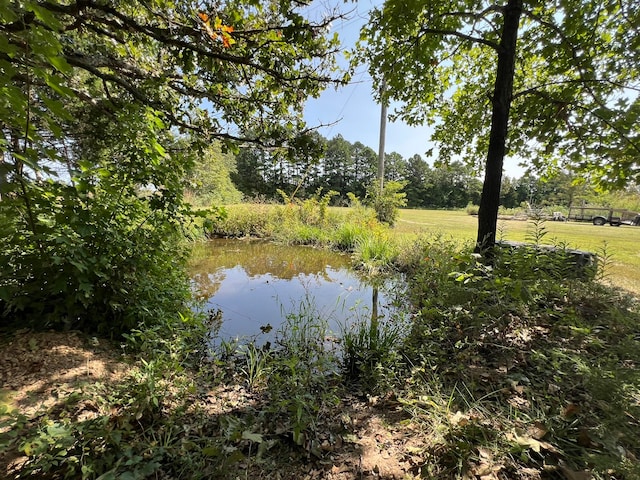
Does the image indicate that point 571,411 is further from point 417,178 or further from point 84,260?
point 417,178

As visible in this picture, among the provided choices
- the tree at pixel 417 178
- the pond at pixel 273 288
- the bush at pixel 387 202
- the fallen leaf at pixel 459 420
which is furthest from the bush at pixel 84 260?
the tree at pixel 417 178

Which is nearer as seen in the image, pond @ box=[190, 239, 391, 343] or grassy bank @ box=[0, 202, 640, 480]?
grassy bank @ box=[0, 202, 640, 480]

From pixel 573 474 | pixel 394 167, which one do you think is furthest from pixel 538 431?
pixel 394 167

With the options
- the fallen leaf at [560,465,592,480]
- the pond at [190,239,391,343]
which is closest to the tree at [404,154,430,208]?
the pond at [190,239,391,343]

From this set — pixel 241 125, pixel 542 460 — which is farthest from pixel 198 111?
pixel 542 460

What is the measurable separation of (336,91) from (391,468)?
10.9ft

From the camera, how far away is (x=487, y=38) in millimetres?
3105

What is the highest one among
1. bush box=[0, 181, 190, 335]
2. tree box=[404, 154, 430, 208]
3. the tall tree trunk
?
tree box=[404, 154, 430, 208]

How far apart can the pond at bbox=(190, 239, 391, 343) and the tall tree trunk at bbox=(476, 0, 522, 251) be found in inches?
65.2

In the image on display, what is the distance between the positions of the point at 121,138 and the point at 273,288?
116 inches

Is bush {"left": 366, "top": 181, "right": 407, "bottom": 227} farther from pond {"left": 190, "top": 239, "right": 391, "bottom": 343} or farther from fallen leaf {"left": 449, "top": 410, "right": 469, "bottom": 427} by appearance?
fallen leaf {"left": 449, "top": 410, "right": 469, "bottom": 427}

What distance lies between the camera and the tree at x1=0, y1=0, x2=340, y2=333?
136 centimetres

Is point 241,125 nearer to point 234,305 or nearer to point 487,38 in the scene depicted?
point 234,305

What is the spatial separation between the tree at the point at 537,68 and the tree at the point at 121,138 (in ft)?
3.53
